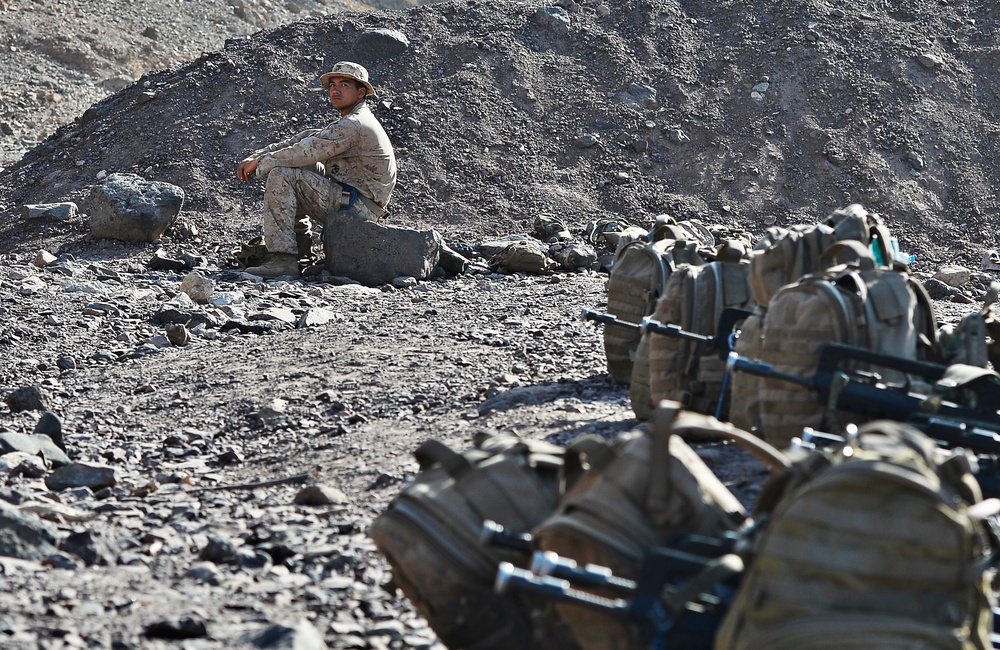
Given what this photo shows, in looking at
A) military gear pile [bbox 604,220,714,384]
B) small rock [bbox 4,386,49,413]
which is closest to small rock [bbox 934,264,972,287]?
military gear pile [bbox 604,220,714,384]

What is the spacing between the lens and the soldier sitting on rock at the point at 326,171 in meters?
10.5

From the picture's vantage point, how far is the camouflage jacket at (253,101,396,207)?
34.3ft

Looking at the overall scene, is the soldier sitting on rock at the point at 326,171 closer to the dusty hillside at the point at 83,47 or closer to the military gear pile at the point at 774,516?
the military gear pile at the point at 774,516

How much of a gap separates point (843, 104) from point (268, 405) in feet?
40.0

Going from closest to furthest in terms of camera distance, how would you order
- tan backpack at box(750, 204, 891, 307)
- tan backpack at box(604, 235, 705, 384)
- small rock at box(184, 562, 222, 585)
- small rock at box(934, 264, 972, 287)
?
small rock at box(184, 562, 222, 585)
tan backpack at box(750, 204, 891, 307)
tan backpack at box(604, 235, 705, 384)
small rock at box(934, 264, 972, 287)

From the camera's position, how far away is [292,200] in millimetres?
10727

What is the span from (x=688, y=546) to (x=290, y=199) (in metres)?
8.55

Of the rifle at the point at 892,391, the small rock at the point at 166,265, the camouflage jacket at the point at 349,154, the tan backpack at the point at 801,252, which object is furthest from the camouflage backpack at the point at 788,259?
the small rock at the point at 166,265

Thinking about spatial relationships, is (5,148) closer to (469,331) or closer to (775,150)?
(775,150)

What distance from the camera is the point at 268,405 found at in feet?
20.7

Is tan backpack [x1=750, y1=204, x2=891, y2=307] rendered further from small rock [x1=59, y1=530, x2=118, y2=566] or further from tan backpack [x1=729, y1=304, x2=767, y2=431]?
small rock [x1=59, y1=530, x2=118, y2=566]

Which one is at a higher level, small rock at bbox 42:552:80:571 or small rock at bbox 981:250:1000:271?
small rock at bbox 981:250:1000:271

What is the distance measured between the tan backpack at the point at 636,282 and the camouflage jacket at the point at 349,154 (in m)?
4.47

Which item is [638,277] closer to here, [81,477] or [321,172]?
[81,477]
